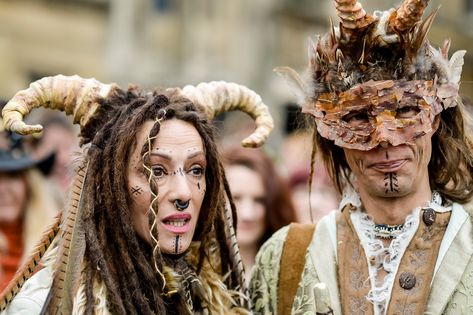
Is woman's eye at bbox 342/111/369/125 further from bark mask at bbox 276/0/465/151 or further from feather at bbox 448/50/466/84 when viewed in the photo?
feather at bbox 448/50/466/84

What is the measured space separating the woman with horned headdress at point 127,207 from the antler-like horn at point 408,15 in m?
0.92

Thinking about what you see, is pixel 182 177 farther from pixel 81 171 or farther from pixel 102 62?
pixel 102 62

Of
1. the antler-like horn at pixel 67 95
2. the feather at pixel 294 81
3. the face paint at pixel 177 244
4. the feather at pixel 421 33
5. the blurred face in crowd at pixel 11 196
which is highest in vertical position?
the feather at pixel 421 33

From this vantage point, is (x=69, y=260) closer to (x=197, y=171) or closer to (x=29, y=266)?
(x=29, y=266)

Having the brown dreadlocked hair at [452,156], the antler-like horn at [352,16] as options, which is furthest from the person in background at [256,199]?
the antler-like horn at [352,16]

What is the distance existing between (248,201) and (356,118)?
7.43 ft

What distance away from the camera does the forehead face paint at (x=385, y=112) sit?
13.5ft

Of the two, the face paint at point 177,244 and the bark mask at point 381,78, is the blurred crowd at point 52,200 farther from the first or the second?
the face paint at point 177,244

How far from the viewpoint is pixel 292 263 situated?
4.64 metres

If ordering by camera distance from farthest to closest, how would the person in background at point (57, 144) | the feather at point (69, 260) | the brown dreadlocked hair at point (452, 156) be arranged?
the person in background at point (57, 144), the brown dreadlocked hair at point (452, 156), the feather at point (69, 260)

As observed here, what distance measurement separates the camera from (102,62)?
807 inches

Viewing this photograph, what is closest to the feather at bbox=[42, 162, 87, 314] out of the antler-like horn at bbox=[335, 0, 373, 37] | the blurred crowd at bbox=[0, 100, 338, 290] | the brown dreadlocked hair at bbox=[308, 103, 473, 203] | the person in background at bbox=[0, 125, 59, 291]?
the antler-like horn at bbox=[335, 0, 373, 37]

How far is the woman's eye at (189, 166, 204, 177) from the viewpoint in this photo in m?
4.20

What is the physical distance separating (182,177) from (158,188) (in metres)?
0.12
